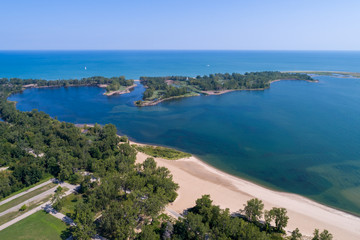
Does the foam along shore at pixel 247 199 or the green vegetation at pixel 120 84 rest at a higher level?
the green vegetation at pixel 120 84

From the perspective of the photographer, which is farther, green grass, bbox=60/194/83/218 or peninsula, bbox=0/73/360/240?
green grass, bbox=60/194/83/218

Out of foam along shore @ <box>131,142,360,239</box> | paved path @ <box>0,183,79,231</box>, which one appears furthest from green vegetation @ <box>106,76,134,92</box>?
paved path @ <box>0,183,79,231</box>

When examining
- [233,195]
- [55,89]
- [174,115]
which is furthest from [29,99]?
[233,195]

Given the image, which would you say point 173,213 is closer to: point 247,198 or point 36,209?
point 247,198

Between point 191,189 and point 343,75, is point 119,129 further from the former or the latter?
point 343,75

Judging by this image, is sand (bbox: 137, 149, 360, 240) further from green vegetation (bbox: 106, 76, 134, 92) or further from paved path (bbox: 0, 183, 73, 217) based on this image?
green vegetation (bbox: 106, 76, 134, 92)

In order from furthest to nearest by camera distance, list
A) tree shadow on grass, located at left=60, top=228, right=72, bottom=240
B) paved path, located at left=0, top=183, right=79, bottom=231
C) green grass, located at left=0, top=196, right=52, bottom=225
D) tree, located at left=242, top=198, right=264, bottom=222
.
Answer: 1. green grass, located at left=0, top=196, right=52, bottom=225
2. tree, located at left=242, top=198, right=264, bottom=222
3. paved path, located at left=0, top=183, right=79, bottom=231
4. tree shadow on grass, located at left=60, top=228, right=72, bottom=240

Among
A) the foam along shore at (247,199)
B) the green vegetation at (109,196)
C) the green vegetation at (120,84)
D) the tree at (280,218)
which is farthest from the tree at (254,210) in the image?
the green vegetation at (120,84)

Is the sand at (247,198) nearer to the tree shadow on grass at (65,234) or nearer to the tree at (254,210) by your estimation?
the tree at (254,210)
